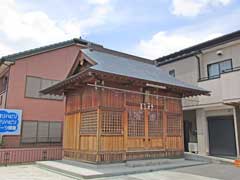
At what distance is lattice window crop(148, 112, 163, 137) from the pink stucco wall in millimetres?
7154

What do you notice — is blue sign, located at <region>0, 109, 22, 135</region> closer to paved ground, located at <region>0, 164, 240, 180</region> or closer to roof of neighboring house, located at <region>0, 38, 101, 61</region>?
roof of neighboring house, located at <region>0, 38, 101, 61</region>

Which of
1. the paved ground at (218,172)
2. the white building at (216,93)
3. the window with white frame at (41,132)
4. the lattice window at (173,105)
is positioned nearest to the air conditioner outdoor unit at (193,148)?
the white building at (216,93)

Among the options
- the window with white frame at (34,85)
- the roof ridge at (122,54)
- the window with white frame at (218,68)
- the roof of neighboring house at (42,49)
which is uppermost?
the roof of neighboring house at (42,49)

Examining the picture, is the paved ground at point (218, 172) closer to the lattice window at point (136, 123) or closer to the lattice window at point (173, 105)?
the lattice window at point (136, 123)

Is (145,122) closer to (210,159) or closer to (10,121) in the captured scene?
(210,159)

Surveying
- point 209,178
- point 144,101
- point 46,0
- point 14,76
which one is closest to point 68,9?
point 46,0

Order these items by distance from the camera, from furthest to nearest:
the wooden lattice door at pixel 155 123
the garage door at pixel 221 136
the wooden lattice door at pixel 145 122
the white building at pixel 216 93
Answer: the garage door at pixel 221 136, the white building at pixel 216 93, the wooden lattice door at pixel 155 123, the wooden lattice door at pixel 145 122

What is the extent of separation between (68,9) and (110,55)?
3.55 meters

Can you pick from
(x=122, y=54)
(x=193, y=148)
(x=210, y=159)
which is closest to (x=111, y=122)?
(x=122, y=54)

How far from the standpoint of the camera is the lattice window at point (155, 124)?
34.8 ft

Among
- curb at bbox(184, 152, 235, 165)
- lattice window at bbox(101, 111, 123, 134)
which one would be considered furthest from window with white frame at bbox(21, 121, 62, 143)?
curb at bbox(184, 152, 235, 165)

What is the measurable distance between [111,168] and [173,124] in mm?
4046

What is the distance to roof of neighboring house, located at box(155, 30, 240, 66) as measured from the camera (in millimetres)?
13046

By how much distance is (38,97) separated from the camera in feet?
49.4
